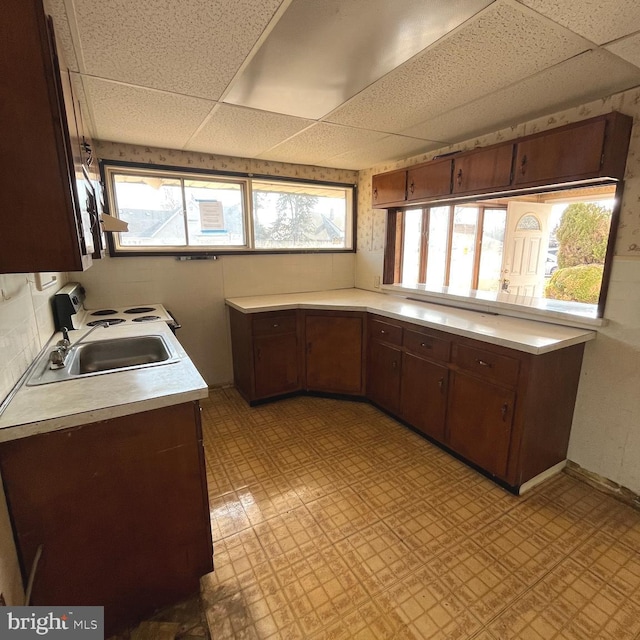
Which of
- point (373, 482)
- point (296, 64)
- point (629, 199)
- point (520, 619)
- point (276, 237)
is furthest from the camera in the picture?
point (276, 237)

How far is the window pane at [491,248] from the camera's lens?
165 inches

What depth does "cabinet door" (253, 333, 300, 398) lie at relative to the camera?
9.78ft

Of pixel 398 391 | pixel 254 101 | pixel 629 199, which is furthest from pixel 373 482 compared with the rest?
pixel 254 101

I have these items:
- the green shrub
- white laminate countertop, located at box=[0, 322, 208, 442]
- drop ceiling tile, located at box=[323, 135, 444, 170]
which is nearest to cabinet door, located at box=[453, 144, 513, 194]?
drop ceiling tile, located at box=[323, 135, 444, 170]

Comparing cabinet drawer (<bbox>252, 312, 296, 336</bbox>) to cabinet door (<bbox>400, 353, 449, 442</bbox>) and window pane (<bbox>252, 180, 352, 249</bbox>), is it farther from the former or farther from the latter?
cabinet door (<bbox>400, 353, 449, 442</bbox>)

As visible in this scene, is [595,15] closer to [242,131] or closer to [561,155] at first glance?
[561,155]

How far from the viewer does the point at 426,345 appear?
8.04 feet

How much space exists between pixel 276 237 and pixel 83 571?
290cm

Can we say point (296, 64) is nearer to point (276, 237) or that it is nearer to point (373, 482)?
point (276, 237)

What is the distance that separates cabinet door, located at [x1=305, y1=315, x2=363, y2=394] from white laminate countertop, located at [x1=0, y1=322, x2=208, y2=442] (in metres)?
1.68

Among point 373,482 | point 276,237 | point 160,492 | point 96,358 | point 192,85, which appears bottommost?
point 373,482

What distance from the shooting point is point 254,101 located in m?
1.90

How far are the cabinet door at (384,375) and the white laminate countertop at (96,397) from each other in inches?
67.6

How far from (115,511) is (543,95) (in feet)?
9.10
